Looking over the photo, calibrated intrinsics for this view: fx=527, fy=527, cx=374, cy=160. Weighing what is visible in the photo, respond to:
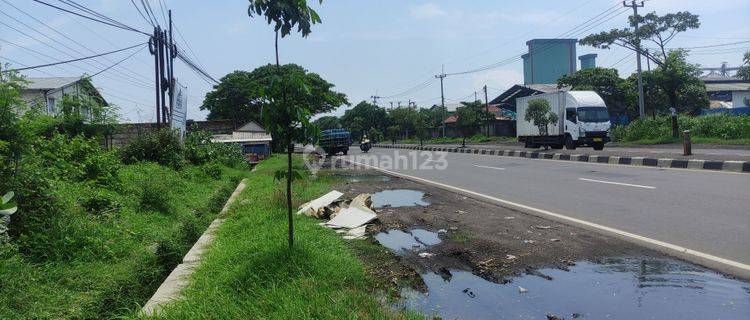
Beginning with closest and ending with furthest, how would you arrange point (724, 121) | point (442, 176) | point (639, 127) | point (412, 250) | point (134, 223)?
point (412, 250) → point (134, 223) → point (442, 176) → point (724, 121) → point (639, 127)

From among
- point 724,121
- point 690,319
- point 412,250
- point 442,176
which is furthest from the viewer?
point 724,121

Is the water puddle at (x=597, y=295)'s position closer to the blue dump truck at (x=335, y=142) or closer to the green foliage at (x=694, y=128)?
the green foliage at (x=694, y=128)

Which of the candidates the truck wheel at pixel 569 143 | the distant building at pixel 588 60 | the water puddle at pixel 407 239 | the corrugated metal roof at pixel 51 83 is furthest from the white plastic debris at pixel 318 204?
the distant building at pixel 588 60

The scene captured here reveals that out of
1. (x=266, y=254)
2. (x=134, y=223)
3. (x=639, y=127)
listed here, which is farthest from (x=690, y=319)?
(x=639, y=127)

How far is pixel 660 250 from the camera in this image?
203 inches

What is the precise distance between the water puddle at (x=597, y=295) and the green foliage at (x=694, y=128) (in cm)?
2451

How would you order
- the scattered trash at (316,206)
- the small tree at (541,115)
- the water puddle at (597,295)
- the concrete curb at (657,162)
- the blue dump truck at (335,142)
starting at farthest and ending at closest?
the blue dump truck at (335,142), the small tree at (541,115), the concrete curb at (657,162), the scattered trash at (316,206), the water puddle at (597,295)

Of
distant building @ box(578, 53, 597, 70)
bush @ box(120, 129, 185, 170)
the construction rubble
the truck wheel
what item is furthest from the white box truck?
distant building @ box(578, 53, 597, 70)

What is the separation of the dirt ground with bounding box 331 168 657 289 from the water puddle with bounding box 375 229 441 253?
4.6 inches

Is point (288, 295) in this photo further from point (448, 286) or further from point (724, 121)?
point (724, 121)

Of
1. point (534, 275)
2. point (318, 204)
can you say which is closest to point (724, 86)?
point (318, 204)

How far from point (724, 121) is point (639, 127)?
4711mm

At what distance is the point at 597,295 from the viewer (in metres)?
3.93

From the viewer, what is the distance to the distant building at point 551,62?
7719 cm
